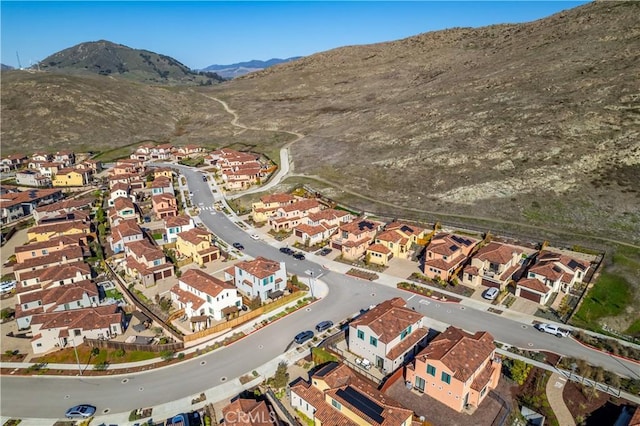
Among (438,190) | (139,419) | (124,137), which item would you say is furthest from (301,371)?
(124,137)

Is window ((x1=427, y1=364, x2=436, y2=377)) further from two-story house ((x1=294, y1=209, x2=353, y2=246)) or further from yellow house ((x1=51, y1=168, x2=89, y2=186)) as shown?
yellow house ((x1=51, y1=168, x2=89, y2=186))

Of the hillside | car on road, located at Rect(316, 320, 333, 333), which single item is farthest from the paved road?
the hillside

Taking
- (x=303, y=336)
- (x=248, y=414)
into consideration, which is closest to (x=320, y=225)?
(x=303, y=336)

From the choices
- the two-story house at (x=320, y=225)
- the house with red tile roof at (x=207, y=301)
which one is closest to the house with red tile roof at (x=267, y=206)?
the two-story house at (x=320, y=225)

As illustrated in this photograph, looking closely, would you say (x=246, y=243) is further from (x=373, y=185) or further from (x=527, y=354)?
(x=527, y=354)

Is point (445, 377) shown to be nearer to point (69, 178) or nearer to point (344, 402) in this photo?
point (344, 402)
